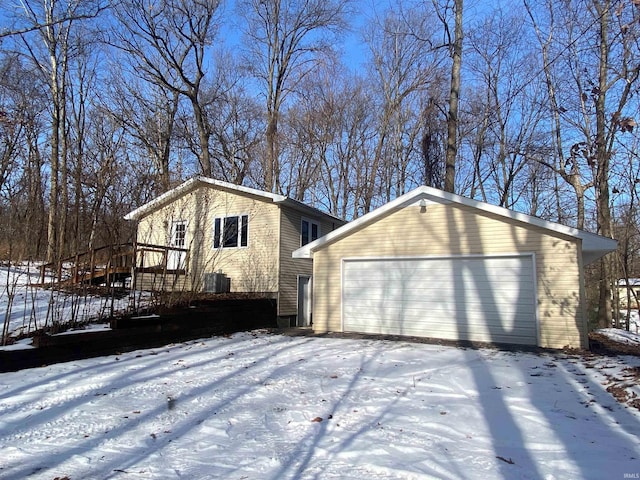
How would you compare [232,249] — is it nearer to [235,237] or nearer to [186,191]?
[235,237]

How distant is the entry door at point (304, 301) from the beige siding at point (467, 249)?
367 centimetres

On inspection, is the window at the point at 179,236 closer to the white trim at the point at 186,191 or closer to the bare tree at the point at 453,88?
the white trim at the point at 186,191

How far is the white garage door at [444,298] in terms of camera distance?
9953mm

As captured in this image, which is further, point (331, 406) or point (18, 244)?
point (18, 244)

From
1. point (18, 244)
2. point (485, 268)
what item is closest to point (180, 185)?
point (18, 244)

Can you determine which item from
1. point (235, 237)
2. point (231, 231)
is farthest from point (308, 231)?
point (231, 231)

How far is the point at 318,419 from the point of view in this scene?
4.54 meters

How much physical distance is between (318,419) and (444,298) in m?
7.00

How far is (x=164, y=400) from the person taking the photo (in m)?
5.17

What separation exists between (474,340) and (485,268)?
5.78ft

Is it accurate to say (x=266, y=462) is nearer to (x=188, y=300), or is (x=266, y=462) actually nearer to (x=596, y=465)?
(x=596, y=465)

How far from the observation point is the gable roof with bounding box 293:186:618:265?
9.22 m

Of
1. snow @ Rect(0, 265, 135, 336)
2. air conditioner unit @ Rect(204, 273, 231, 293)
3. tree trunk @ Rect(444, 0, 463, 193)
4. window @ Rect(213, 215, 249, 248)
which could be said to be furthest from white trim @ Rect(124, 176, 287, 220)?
tree trunk @ Rect(444, 0, 463, 193)

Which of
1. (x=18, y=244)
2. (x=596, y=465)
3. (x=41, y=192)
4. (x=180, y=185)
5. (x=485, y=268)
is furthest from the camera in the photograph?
Result: (x=41, y=192)
